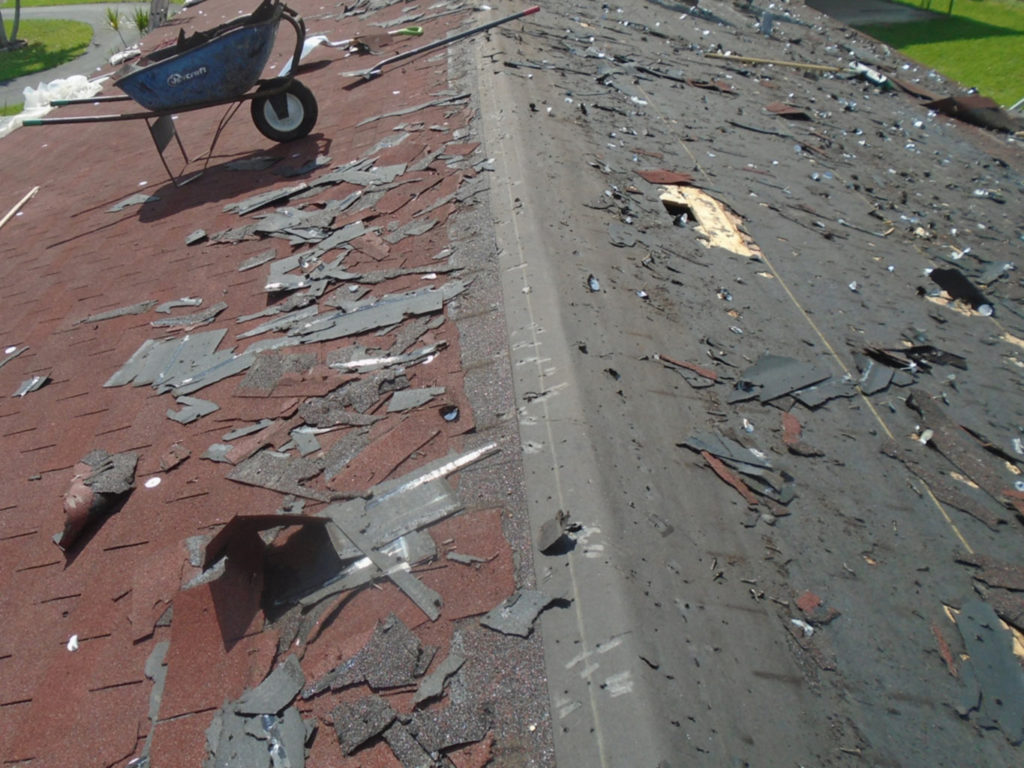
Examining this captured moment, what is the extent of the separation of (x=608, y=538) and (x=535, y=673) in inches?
25.6

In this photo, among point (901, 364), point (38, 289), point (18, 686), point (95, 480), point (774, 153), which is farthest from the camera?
point (774, 153)

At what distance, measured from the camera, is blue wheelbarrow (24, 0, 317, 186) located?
7.03 meters

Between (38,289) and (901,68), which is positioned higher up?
(38,289)

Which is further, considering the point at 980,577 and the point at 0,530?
the point at 0,530

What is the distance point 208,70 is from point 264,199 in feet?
5.80

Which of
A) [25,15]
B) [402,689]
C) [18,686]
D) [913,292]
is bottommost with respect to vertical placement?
[913,292]

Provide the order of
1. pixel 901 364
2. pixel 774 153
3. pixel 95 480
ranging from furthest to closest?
pixel 774 153
pixel 901 364
pixel 95 480

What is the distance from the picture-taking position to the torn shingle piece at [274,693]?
7.96 feet

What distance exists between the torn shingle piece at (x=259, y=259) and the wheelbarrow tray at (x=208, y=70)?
2.80 metres

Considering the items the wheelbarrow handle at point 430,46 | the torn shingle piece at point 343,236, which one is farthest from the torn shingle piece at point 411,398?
the wheelbarrow handle at point 430,46

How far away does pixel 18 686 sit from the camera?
295 centimetres

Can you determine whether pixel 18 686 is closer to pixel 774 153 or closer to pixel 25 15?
pixel 774 153

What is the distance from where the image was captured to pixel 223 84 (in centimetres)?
736

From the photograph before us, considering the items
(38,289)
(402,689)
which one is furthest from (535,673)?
(38,289)
